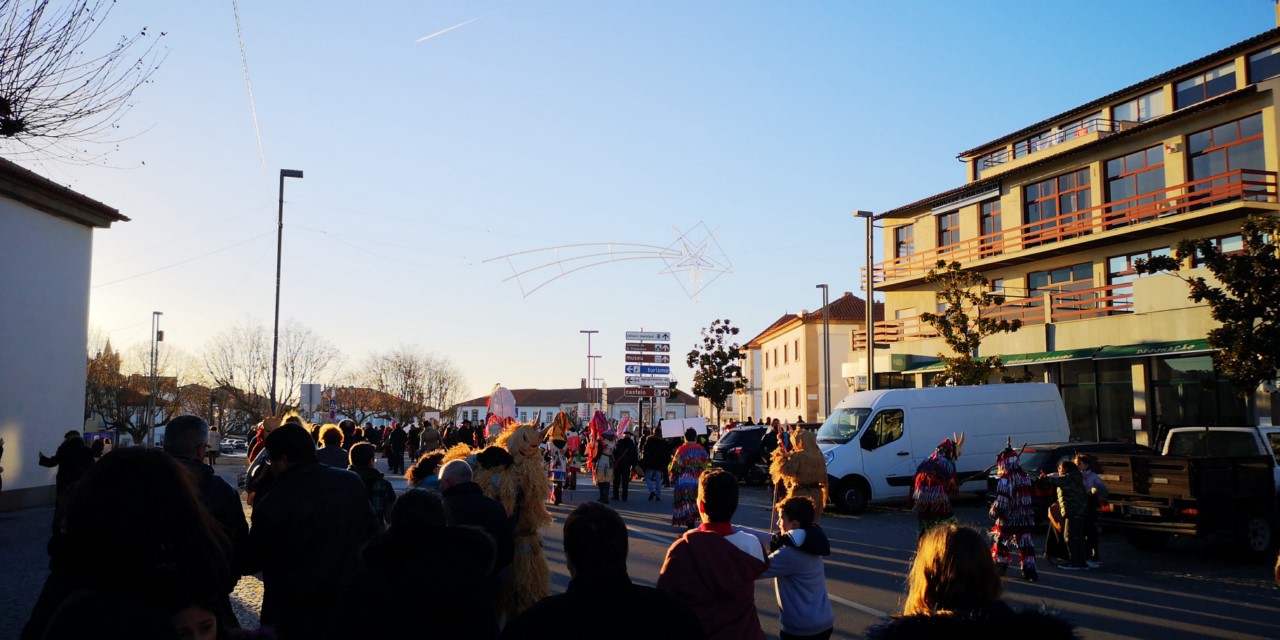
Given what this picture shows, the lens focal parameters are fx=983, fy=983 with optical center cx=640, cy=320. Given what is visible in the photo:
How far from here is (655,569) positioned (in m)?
12.4

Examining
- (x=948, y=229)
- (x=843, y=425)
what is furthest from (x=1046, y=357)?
(x=843, y=425)

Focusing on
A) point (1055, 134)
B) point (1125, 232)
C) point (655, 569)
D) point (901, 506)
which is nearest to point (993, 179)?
point (1055, 134)

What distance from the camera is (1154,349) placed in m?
27.5

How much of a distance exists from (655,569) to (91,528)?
10453 millimetres

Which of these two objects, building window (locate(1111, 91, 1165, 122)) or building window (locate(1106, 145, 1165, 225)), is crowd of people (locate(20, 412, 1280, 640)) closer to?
building window (locate(1106, 145, 1165, 225))

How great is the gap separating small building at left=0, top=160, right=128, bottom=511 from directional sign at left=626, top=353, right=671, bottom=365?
17.6 metres

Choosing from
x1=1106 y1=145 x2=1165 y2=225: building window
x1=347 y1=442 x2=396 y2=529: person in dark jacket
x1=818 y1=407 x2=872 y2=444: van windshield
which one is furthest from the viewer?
x1=1106 y1=145 x2=1165 y2=225: building window

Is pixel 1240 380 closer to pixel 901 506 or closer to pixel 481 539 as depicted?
pixel 901 506

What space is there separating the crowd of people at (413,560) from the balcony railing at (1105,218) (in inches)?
1032

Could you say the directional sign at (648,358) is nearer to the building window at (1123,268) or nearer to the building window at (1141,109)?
the building window at (1123,268)

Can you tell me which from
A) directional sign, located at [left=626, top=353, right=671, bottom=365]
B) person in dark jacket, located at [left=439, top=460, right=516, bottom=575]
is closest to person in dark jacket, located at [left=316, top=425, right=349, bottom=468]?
person in dark jacket, located at [left=439, top=460, right=516, bottom=575]

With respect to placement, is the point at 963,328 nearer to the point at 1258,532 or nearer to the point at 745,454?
the point at 745,454

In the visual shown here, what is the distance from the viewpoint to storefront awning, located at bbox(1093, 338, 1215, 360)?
26173 mm

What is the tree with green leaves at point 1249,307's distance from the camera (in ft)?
57.4
